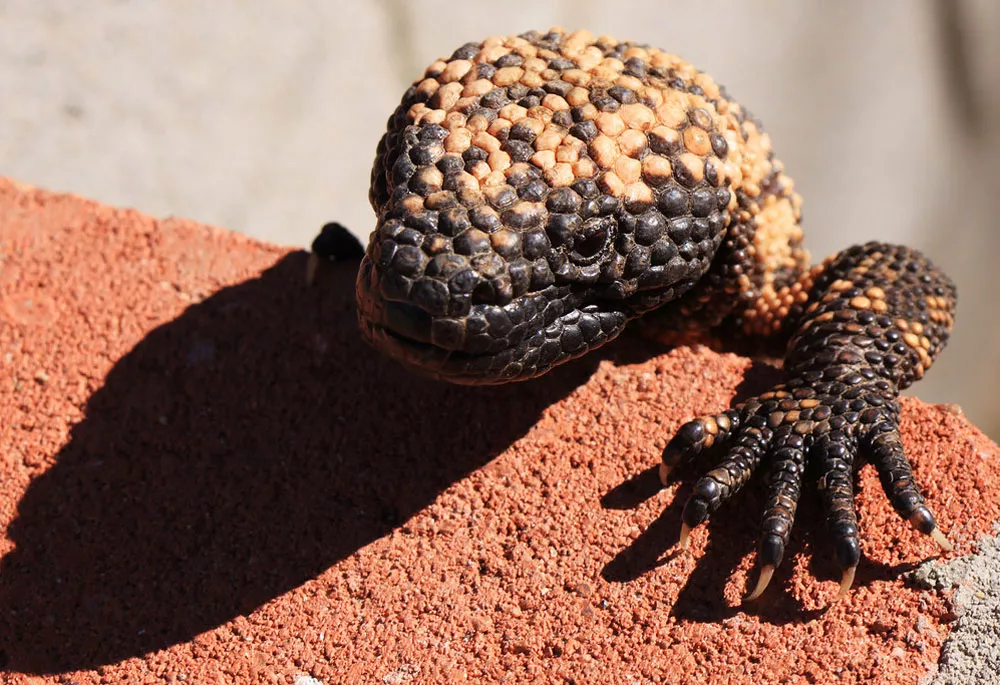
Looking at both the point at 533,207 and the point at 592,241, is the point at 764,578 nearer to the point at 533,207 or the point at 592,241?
the point at 592,241

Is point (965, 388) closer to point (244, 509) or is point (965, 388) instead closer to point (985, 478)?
point (985, 478)

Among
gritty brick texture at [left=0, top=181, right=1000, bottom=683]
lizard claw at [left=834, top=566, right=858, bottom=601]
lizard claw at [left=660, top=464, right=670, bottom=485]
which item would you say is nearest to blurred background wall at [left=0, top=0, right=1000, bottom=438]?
gritty brick texture at [left=0, top=181, right=1000, bottom=683]

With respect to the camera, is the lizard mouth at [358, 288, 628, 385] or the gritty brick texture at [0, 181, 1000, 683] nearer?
the lizard mouth at [358, 288, 628, 385]

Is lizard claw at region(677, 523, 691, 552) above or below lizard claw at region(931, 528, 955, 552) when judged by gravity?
below

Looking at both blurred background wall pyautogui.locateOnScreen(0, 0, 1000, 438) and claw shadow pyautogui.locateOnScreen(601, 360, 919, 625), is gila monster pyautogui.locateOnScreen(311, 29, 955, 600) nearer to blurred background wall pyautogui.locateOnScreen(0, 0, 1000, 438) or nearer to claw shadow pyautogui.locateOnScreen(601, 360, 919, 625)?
claw shadow pyautogui.locateOnScreen(601, 360, 919, 625)

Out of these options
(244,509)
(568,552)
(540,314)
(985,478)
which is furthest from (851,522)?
(244,509)

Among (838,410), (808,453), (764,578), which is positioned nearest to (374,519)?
(764,578)

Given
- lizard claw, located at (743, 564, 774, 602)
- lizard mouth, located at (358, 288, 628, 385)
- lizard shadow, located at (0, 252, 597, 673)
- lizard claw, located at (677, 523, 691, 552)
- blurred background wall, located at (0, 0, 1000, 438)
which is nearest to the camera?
lizard mouth, located at (358, 288, 628, 385)

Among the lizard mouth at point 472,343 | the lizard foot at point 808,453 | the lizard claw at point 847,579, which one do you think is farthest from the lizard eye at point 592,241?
the lizard claw at point 847,579
